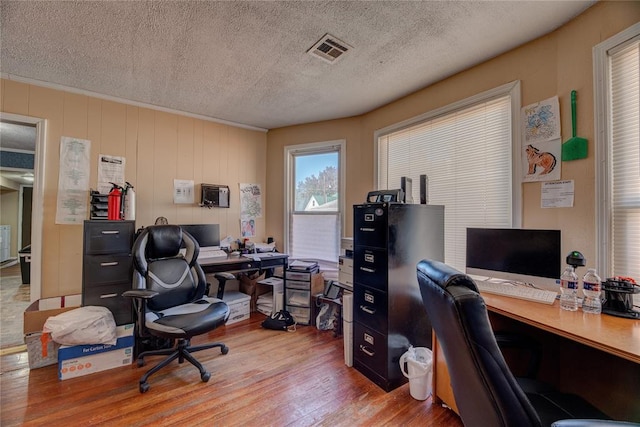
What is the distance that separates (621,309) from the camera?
4.35 feet

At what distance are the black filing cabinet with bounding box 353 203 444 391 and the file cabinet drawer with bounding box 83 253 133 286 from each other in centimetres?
214

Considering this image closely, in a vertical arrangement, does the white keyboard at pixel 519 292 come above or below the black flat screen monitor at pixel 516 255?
below

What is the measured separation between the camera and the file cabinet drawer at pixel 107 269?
2.31 m

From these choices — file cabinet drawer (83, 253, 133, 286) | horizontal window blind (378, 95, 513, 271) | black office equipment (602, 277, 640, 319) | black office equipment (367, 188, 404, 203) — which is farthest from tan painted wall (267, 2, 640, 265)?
file cabinet drawer (83, 253, 133, 286)

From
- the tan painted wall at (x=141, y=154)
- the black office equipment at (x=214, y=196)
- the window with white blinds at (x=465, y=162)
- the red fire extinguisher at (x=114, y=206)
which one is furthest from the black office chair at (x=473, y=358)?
the tan painted wall at (x=141, y=154)

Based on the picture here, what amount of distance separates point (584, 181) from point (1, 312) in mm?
5979

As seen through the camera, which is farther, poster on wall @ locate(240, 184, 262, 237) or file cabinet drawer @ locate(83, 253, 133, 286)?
poster on wall @ locate(240, 184, 262, 237)

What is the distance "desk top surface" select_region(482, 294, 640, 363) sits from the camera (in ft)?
3.34

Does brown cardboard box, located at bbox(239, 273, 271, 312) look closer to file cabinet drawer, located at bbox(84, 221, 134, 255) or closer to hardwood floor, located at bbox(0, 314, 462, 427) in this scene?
hardwood floor, located at bbox(0, 314, 462, 427)

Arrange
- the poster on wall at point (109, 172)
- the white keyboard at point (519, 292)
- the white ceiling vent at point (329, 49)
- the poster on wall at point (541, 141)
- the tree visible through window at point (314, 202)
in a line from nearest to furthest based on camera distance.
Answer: the white keyboard at point (519, 292) < the poster on wall at point (541, 141) < the white ceiling vent at point (329, 49) < the poster on wall at point (109, 172) < the tree visible through window at point (314, 202)

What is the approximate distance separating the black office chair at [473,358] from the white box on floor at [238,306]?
8.84 ft

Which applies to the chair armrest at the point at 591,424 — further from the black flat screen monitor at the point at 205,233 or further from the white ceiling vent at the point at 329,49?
the black flat screen monitor at the point at 205,233

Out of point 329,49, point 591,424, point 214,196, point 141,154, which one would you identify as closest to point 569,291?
point 591,424

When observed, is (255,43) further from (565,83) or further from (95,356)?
(95,356)
